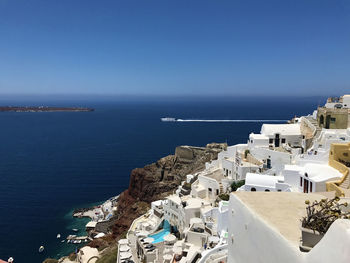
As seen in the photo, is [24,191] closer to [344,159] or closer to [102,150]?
[102,150]

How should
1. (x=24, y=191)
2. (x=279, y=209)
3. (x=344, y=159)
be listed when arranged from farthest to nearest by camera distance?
(x=24, y=191) → (x=344, y=159) → (x=279, y=209)

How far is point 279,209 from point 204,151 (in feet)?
199

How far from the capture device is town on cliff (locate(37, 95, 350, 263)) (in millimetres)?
6234

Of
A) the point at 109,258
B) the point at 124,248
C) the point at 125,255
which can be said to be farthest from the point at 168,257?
the point at 109,258

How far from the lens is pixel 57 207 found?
58.9 meters

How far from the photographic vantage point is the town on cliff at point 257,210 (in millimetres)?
Answer: 6234

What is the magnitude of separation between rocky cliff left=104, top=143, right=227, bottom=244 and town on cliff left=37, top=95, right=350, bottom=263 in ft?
2.06

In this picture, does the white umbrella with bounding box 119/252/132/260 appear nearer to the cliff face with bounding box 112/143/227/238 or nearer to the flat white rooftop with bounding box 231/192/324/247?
the flat white rooftop with bounding box 231/192/324/247

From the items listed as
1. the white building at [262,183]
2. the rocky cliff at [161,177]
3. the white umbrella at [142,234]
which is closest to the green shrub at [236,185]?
the white building at [262,183]

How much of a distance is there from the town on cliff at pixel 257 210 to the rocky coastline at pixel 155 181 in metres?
0.45

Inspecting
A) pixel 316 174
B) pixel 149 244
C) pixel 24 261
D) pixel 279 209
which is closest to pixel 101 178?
pixel 24 261

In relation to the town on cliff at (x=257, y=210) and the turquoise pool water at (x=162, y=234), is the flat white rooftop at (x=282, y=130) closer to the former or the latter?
the town on cliff at (x=257, y=210)

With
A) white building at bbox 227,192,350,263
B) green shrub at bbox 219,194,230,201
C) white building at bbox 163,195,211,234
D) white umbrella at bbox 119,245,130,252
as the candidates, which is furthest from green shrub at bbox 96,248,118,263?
white building at bbox 227,192,350,263

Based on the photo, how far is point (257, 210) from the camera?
8.02 meters
